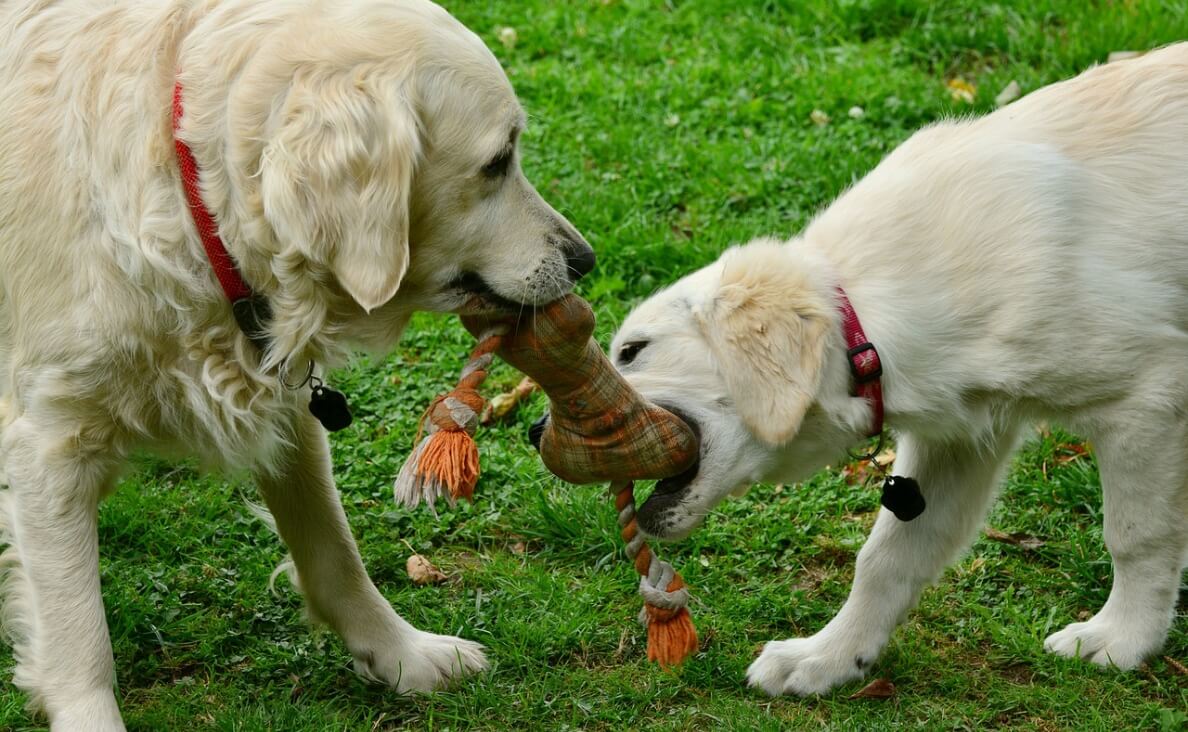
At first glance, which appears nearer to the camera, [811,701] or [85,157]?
[85,157]

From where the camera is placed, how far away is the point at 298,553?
146 inches

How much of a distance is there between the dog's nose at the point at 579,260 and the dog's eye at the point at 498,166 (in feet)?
0.79

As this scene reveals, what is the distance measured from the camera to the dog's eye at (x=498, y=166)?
3025 mm

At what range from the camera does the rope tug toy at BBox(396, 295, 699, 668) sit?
9.64ft

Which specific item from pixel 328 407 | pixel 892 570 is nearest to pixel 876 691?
pixel 892 570

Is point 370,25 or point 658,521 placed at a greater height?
point 370,25

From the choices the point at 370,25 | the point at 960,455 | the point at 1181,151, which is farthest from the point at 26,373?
the point at 1181,151

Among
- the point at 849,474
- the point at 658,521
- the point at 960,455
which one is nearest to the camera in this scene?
the point at 658,521

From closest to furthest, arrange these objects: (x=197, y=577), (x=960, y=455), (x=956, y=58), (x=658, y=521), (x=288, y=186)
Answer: (x=288, y=186), (x=658, y=521), (x=960, y=455), (x=197, y=577), (x=956, y=58)

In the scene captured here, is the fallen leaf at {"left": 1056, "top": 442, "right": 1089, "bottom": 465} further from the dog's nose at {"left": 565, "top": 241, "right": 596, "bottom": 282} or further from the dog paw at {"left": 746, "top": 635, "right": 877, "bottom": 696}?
the dog's nose at {"left": 565, "top": 241, "right": 596, "bottom": 282}

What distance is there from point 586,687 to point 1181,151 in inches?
81.7

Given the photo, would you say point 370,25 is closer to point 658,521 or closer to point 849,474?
point 658,521

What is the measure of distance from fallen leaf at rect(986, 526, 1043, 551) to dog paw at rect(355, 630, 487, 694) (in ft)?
5.35

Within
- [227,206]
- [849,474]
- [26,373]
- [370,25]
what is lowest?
[849,474]
